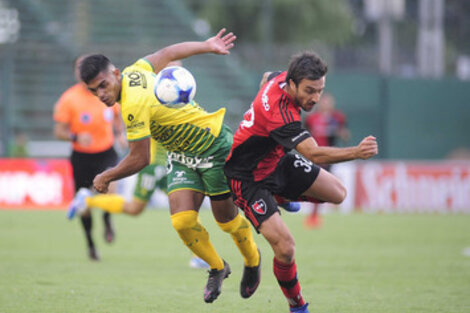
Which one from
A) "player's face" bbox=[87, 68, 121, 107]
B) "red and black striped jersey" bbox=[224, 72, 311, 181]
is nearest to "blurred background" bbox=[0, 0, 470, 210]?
"player's face" bbox=[87, 68, 121, 107]

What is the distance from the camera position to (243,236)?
705cm

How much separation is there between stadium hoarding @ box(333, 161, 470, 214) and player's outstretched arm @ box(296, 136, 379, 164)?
13.0 metres

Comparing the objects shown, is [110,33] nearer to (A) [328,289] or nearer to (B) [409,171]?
(B) [409,171]

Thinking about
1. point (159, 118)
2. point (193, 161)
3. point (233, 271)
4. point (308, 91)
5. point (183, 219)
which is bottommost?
point (233, 271)

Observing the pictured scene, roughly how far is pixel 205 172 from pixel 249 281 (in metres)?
1.07

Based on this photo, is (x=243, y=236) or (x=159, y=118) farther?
(x=243, y=236)

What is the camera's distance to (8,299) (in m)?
7.05

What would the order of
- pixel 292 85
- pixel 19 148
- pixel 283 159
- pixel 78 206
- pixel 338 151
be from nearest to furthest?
pixel 338 151 < pixel 292 85 < pixel 283 159 < pixel 78 206 < pixel 19 148

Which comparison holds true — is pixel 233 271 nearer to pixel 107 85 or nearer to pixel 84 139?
pixel 84 139

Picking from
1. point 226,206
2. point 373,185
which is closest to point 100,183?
point 226,206

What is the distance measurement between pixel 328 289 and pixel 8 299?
3.13 meters

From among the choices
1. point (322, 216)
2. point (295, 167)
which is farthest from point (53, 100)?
point (295, 167)

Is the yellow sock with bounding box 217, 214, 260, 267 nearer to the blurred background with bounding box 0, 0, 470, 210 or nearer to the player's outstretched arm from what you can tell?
the player's outstretched arm

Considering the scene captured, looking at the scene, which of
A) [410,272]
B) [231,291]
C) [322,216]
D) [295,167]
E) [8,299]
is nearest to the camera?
[295,167]
